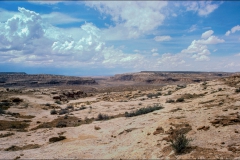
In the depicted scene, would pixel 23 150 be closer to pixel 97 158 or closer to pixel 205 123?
pixel 97 158

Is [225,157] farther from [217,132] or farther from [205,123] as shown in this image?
[205,123]

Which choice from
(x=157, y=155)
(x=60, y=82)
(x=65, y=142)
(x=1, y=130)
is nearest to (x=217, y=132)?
(x=157, y=155)

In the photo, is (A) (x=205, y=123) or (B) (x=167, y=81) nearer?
(A) (x=205, y=123)

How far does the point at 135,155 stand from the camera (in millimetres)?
9172

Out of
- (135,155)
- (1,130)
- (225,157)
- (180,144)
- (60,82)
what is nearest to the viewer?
(225,157)

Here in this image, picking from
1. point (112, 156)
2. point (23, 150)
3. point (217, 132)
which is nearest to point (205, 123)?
point (217, 132)

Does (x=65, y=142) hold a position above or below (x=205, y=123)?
below

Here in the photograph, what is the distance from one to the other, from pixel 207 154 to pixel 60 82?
114m

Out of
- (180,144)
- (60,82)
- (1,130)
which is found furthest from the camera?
(60,82)

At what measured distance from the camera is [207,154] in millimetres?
7859

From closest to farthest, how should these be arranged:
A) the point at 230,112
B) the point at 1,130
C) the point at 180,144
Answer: the point at 180,144 < the point at 230,112 < the point at 1,130

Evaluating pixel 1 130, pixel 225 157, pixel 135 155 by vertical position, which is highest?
pixel 225 157

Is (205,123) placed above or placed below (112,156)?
above

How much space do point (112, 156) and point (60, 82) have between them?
110883 millimetres
